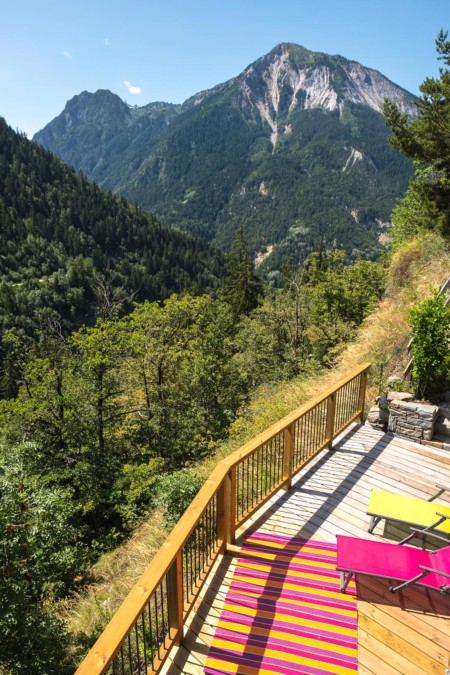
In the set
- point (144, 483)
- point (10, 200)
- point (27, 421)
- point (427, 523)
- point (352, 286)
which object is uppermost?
point (10, 200)

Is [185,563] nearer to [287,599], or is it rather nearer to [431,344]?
[287,599]

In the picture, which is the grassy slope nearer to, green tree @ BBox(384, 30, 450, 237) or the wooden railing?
the wooden railing

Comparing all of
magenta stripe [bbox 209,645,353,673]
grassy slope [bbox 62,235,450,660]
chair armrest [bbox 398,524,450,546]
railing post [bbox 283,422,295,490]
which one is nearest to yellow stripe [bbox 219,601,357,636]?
magenta stripe [bbox 209,645,353,673]

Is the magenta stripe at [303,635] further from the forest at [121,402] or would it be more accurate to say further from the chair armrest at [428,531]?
the forest at [121,402]

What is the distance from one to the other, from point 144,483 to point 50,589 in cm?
489

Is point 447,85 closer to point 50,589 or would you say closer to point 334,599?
point 334,599

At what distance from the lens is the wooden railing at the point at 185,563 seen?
239cm

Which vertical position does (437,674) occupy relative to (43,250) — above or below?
below

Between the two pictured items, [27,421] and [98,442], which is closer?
[27,421]

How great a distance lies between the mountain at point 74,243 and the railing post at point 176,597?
90496mm

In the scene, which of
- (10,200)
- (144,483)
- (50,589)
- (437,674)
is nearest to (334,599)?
(437,674)

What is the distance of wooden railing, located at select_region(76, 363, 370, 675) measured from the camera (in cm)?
239

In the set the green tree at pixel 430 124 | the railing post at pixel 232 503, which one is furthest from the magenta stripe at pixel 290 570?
the green tree at pixel 430 124

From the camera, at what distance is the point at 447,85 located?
34.9ft
